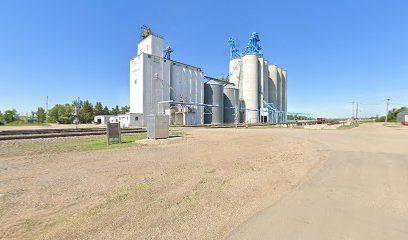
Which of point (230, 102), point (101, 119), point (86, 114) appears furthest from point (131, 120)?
point (86, 114)

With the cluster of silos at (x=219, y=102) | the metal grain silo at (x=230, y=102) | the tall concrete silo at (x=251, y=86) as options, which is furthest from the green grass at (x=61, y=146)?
the tall concrete silo at (x=251, y=86)

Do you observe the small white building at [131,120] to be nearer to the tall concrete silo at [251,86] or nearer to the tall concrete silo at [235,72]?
the tall concrete silo at [251,86]

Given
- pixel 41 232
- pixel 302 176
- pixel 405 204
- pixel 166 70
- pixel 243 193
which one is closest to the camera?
pixel 41 232

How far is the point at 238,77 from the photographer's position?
→ 74875mm

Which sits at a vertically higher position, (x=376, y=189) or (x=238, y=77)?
(x=238, y=77)

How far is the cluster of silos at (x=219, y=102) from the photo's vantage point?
6100 cm

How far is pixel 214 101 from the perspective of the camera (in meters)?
63.3

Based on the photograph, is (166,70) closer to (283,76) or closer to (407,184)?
(407,184)

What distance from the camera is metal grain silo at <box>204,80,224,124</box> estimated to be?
60969 mm

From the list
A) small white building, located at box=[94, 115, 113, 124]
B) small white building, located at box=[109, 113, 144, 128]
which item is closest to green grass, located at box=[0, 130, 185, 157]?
small white building, located at box=[109, 113, 144, 128]

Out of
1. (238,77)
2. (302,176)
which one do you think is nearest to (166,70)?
(238,77)

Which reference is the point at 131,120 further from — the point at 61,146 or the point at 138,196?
the point at 138,196

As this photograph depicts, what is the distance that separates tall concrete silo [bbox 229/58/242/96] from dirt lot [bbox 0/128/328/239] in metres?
67.9

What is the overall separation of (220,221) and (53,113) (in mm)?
103905
